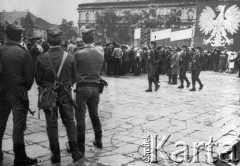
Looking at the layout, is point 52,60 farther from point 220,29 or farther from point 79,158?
point 220,29

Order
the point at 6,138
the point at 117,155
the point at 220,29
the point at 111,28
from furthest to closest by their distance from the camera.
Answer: the point at 111,28 < the point at 220,29 < the point at 6,138 < the point at 117,155

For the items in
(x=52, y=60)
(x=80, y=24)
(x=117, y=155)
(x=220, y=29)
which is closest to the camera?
(x=52, y=60)

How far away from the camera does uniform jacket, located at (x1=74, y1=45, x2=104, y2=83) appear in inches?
167

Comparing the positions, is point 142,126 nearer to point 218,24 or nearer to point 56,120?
point 56,120

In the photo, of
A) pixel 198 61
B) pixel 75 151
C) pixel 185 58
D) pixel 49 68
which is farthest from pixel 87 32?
pixel 185 58

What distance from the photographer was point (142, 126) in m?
5.88

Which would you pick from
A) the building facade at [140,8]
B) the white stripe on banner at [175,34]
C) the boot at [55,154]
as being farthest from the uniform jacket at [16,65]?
the building facade at [140,8]

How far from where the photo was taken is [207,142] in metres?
5.02

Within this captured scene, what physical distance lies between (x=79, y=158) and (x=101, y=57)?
4.84 ft

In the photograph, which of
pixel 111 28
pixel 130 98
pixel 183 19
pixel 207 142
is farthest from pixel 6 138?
pixel 183 19

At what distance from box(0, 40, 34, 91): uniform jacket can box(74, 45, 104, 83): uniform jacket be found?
717 mm

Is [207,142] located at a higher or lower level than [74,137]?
lower

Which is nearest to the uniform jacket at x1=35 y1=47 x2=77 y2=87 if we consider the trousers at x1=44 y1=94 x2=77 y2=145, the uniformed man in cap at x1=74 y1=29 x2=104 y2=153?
the trousers at x1=44 y1=94 x2=77 y2=145

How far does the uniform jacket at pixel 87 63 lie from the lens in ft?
14.0
